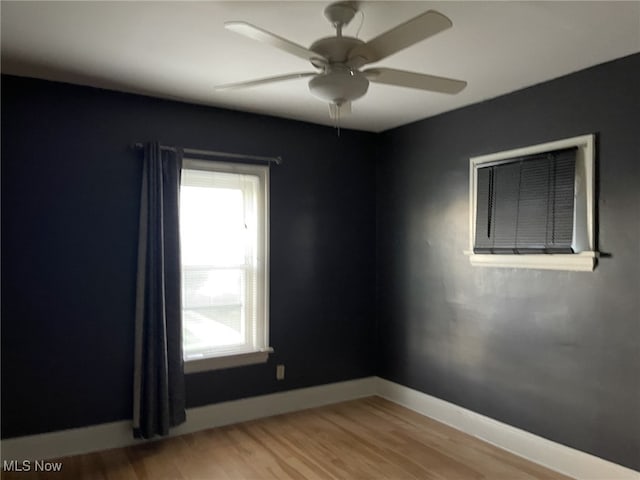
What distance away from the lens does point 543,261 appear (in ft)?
10.4

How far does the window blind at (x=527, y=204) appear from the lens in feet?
9.94

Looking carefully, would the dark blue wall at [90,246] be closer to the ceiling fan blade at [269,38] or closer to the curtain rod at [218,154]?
the curtain rod at [218,154]

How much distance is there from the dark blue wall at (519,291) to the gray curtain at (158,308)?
77.0 inches

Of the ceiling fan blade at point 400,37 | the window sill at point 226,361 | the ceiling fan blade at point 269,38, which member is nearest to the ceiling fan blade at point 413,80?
the ceiling fan blade at point 400,37

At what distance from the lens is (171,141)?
11.9ft

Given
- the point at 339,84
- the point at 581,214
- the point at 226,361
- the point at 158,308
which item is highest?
the point at 339,84

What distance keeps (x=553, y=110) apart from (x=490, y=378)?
1.91m

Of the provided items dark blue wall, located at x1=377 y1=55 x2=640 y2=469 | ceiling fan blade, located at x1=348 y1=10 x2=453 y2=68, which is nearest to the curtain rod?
dark blue wall, located at x1=377 y1=55 x2=640 y2=469

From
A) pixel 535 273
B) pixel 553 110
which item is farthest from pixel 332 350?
pixel 553 110

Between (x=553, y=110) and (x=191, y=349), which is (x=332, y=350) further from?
(x=553, y=110)

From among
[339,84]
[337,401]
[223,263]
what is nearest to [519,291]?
[337,401]

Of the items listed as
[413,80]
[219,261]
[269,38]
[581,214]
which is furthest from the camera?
[219,261]

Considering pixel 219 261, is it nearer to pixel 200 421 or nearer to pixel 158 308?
pixel 158 308

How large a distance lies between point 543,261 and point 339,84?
76.0 inches
